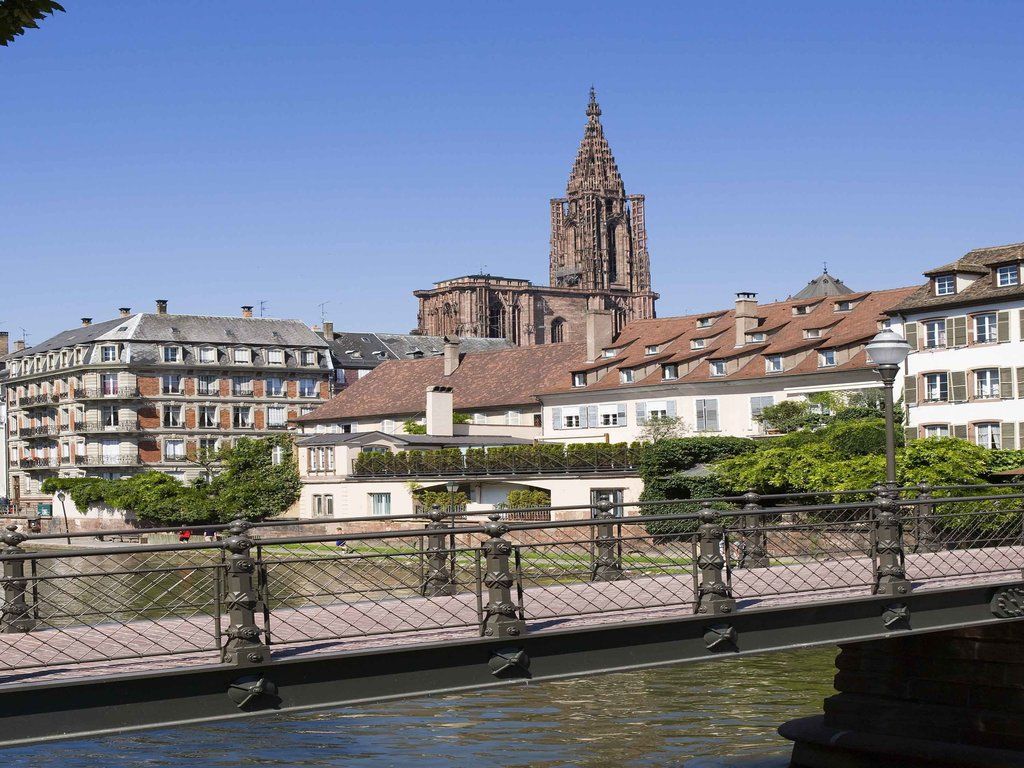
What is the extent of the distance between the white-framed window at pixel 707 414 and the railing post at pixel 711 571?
164 feet

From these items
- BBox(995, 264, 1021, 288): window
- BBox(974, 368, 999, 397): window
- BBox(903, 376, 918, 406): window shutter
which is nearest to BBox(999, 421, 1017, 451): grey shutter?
BBox(974, 368, 999, 397): window

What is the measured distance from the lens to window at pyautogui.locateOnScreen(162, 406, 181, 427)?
98812 mm

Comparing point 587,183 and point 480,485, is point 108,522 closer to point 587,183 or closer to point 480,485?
point 480,485

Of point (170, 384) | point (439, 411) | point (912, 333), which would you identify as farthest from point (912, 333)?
point (170, 384)

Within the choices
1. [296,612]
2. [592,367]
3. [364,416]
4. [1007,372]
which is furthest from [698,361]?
[296,612]

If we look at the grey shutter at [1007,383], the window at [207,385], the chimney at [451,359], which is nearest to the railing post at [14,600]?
the grey shutter at [1007,383]

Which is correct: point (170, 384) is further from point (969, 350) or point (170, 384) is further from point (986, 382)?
point (986, 382)

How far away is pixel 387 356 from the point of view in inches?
4882

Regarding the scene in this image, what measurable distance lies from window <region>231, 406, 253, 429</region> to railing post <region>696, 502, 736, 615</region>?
9126 cm

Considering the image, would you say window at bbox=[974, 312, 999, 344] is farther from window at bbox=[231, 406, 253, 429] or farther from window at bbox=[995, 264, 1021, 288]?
window at bbox=[231, 406, 253, 429]

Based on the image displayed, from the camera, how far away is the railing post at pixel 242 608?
403 inches

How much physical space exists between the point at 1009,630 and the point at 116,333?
90.0 metres

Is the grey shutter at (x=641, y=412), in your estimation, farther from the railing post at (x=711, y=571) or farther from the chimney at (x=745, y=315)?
the railing post at (x=711, y=571)

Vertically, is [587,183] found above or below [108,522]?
above
